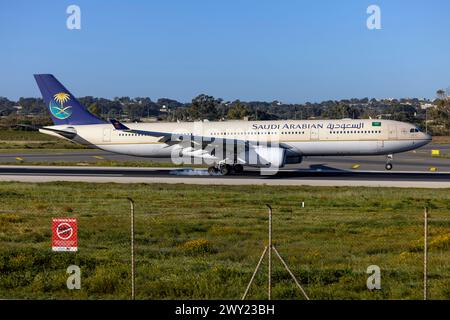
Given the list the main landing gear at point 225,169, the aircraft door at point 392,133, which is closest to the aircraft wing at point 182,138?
the main landing gear at point 225,169

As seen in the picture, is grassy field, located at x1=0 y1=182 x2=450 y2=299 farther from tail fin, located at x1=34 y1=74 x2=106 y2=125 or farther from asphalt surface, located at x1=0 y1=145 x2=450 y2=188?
tail fin, located at x1=34 y1=74 x2=106 y2=125

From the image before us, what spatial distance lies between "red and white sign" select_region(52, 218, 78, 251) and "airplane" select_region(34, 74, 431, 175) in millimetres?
32344

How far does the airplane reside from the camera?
50.4 metres

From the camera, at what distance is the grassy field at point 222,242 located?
16938mm

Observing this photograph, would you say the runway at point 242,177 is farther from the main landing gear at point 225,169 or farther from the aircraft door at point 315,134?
the aircraft door at point 315,134

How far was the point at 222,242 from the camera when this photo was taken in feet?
78.4

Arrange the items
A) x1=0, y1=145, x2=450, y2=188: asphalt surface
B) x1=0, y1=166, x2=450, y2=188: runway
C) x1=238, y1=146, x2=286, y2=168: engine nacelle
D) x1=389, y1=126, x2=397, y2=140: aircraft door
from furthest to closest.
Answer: x1=389, y1=126, x2=397, y2=140: aircraft door → x1=238, y1=146, x2=286, y2=168: engine nacelle → x1=0, y1=145, x2=450, y2=188: asphalt surface → x1=0, y1=166, x2=450, y2=188: runway

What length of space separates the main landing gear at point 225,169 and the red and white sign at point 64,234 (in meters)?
34.5

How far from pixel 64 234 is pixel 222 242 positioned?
26.7ft

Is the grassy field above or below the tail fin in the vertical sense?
below

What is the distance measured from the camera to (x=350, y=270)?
61.8 feet

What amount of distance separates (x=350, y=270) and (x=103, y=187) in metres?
27.0

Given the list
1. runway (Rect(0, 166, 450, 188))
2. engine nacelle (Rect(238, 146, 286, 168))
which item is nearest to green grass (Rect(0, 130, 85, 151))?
runway (Rect(0, 166, 450, 188))
